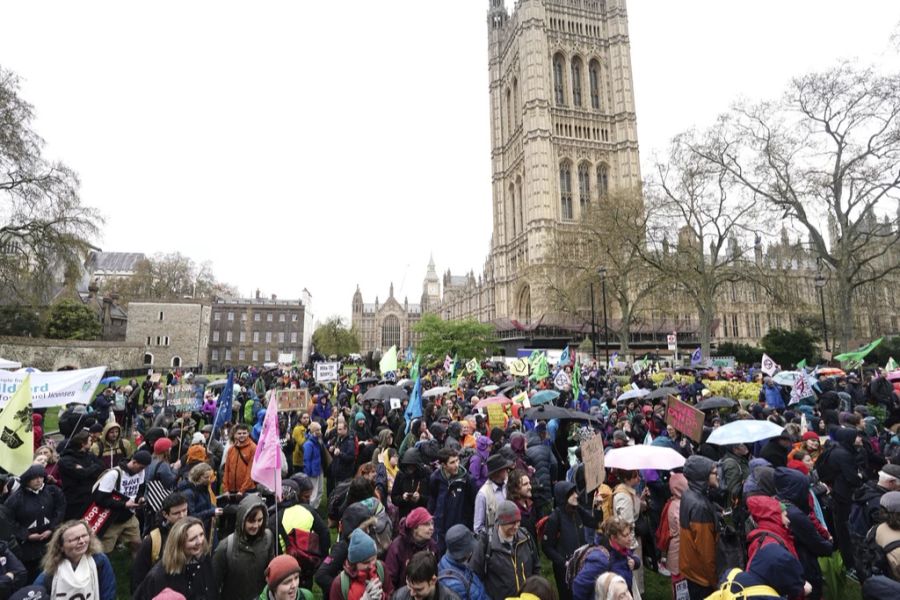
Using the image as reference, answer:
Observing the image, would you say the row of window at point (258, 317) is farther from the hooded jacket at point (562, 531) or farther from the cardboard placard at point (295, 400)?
the hooded jacket at point (562, 531)

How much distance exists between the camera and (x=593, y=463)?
15.5ft

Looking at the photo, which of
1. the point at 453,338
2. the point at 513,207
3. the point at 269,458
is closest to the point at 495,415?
the point at 269,458

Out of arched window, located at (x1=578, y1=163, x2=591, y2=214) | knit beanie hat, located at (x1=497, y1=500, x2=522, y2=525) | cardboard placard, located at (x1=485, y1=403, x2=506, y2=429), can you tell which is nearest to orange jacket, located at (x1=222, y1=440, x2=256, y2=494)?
knit beanie hat, located at (x1=497, y1=500, x2=522, y2=525)

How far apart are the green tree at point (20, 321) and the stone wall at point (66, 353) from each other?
11.1 feet

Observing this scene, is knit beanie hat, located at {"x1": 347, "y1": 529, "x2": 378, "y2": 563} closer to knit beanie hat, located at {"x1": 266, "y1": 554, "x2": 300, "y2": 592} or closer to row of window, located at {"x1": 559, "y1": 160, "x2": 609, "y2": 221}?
knit beanie hat, located at {"x1": 266, "y1": 554, "x2": 300, "y2": 592}

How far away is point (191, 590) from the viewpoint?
319 centimetres

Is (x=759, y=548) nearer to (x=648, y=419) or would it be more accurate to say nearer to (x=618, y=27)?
(x=648, y=419)

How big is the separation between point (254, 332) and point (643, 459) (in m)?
66.6

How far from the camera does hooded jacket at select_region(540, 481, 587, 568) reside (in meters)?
4.15

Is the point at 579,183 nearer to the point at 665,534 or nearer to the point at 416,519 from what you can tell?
the point at 665,534

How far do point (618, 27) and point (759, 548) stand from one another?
71.2 metres

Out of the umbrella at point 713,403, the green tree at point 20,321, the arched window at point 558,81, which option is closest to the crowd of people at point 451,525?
the umbrella at point 713,403

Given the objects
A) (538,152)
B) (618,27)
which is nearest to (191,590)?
(538,152)

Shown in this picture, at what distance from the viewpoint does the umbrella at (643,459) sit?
4571 mm
